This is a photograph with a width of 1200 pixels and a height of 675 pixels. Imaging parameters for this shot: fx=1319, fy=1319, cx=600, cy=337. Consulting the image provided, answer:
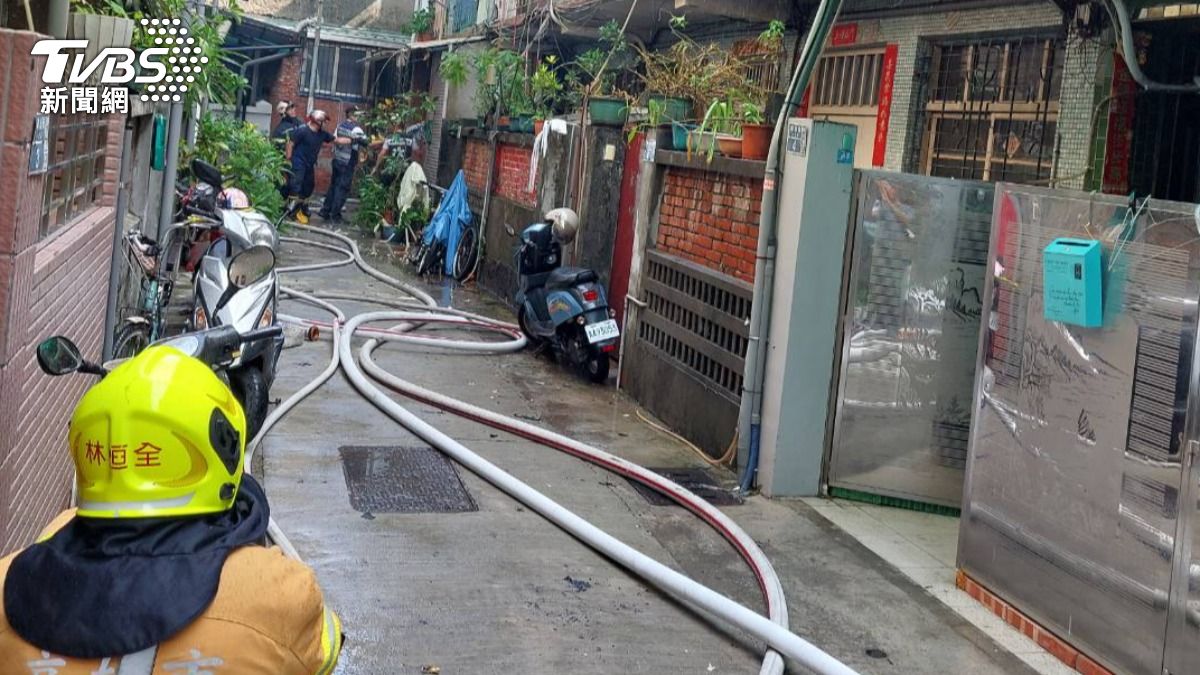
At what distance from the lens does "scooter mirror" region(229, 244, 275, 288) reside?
7.59 m

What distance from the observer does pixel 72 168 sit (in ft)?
18.8

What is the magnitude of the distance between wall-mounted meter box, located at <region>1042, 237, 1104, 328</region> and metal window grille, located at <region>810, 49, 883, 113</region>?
629 cm

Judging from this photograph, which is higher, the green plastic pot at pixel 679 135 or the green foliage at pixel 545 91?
the green foliage at pixel 545 91

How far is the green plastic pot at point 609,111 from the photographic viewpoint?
12.2 m

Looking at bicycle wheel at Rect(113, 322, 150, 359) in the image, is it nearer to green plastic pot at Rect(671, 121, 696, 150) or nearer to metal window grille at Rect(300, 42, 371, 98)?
green plastic pot at Rect(671, 121, 696, 150)

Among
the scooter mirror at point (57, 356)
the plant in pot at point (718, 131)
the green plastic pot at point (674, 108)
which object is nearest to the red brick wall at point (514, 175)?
the green plastic pot at point (674, 108)

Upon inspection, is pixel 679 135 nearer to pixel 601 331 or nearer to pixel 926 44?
pixel 601 331

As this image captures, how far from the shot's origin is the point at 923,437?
24.9ft

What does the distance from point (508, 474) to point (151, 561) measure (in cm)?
523

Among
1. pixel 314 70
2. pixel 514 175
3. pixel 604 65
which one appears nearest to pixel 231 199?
pixel 604 65

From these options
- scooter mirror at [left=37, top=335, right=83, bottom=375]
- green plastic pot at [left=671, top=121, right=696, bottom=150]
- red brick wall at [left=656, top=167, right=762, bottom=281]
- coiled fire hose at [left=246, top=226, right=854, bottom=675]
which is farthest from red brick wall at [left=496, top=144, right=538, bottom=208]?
scooter mirror at [left=37, top=335, right=83, bottom=375]

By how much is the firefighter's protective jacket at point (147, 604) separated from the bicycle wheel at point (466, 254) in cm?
1438

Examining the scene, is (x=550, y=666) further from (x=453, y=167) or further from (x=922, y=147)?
(x=453, y=167)

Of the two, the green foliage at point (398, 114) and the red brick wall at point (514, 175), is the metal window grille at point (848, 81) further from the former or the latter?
the green foliage at point (398, 114)
